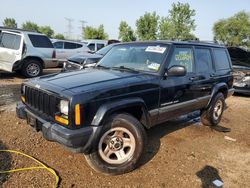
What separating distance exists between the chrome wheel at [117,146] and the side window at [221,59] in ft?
9.82

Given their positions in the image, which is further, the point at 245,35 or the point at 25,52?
the point at 245,35

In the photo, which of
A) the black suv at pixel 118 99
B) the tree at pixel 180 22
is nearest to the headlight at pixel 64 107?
the black suv at pixel 118 99

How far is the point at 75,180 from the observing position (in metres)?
3.14

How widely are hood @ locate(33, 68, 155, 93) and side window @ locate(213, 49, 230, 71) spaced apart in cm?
237

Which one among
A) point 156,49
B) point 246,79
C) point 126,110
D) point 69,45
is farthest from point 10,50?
point 246,79

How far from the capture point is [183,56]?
172 inches

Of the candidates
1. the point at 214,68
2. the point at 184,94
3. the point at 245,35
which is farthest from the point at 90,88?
the point at 245,35

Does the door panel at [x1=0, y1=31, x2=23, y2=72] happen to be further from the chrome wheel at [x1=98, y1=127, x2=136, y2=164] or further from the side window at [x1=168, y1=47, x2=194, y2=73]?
the chrome wheel at [x1=98, y1=127, x2=136, y2=164]

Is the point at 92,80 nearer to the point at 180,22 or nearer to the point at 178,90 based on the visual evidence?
the point at 178,90

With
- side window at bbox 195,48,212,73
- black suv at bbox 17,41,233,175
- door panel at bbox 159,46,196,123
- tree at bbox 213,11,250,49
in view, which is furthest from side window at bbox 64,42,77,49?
tree at bbox 213,11,250,49

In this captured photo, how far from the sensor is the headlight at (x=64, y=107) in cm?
287

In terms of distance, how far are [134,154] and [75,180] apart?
2.83ft

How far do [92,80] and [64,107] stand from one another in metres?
0.62

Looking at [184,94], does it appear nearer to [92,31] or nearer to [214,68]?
[214,68]
